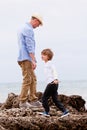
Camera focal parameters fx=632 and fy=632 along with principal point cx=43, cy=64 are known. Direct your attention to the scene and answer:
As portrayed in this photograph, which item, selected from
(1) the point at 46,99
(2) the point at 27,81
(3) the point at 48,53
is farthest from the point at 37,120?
(2) the point at 27,81

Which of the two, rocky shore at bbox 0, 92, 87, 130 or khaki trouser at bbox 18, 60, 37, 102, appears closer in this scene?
rocky shore at bbox 0, 92, 87, 130

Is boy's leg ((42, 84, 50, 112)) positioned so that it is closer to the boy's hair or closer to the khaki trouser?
the boy's hair

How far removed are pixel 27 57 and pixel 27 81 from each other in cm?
55

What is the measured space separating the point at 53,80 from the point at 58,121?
1.02 m

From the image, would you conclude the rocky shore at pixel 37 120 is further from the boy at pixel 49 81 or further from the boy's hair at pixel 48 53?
the boy's hair at pixel 48 53

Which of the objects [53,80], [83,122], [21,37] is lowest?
[83,122]

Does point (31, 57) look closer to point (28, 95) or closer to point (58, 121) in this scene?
point (28, 95)

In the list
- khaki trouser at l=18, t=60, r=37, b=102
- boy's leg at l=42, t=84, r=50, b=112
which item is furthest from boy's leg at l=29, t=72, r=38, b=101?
boy's leg at l=42, t=84, r=50, b=112

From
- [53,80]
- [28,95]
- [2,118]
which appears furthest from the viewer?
[28,95]

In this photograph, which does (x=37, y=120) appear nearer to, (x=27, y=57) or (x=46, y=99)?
(x=46, y=99)

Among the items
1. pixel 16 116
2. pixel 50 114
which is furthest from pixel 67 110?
pixel 16 116

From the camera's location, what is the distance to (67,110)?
544 inches

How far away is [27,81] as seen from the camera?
46.5 feet

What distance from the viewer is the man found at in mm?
13992
